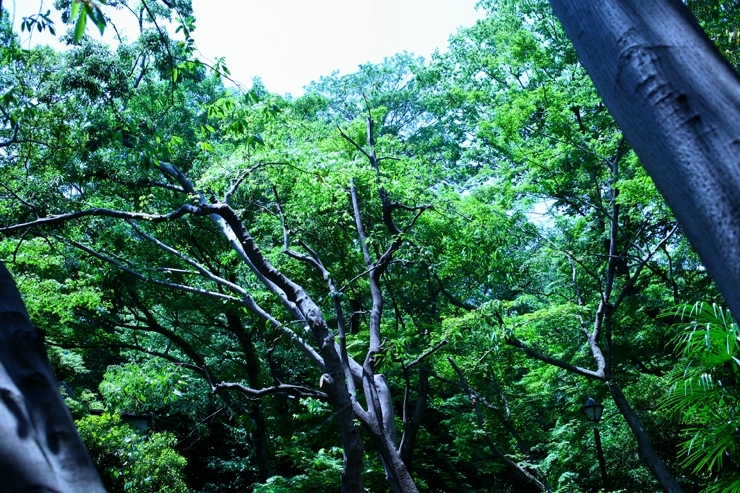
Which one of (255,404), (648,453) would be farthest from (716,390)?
(255,404)

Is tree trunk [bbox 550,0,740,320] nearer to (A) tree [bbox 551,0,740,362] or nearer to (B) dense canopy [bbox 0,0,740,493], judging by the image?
(A) tree [bbox 551,0,740,362]

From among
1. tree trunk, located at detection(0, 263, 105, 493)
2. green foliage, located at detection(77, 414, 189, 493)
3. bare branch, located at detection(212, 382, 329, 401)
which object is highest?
green foliage, located at detection(77, 414, 189, 493)

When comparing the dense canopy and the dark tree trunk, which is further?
the dark tree trunk

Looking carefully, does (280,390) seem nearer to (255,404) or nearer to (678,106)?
(255,404)

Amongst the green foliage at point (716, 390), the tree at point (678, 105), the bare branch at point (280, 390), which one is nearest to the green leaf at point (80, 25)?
the tree at point (678, 105)

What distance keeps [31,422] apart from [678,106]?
145 cm

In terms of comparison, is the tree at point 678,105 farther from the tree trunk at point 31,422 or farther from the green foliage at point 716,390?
the green foliage at point 716,390

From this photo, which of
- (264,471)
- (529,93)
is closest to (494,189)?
(529,93)

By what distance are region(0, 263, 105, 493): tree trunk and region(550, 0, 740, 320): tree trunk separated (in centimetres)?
131

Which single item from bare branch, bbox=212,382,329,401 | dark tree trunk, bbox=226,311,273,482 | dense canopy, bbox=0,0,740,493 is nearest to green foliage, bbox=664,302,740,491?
dense canopy, bbox=0,0,740,493

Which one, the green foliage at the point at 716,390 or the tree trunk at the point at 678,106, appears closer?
the tree trunk at the point at 678,106

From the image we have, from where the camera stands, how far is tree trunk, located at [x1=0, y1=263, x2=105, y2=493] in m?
1.21

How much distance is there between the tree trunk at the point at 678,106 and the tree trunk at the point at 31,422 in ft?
4.30

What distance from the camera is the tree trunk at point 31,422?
1.21 metres
